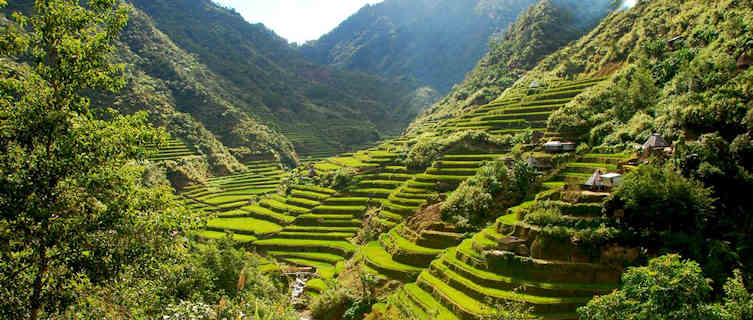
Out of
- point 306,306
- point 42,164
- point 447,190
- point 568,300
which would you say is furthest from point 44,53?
point 447,190

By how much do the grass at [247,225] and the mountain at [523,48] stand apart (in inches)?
2149

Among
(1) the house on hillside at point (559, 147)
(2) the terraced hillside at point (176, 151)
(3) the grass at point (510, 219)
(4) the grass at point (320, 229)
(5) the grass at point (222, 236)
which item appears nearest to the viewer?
(3) the grass at point (510, 219)

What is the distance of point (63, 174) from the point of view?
8531mm

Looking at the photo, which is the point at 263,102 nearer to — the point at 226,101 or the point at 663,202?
the point at 226,101

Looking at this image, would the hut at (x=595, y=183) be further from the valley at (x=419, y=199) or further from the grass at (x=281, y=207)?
Result: the grass at (x=281, y=207)

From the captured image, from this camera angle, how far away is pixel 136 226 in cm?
908

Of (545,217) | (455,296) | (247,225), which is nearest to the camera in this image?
(455,296)

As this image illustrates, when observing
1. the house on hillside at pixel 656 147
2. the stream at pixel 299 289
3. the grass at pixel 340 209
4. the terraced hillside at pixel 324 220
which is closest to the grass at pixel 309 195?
the terraced hillside at pixel 324 220

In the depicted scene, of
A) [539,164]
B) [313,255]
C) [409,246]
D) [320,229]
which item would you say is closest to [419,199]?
[409,246]

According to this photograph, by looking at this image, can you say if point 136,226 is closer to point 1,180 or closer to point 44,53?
point 1,180

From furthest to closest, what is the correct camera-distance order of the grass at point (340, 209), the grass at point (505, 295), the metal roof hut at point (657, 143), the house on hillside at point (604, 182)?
the grass at point (340, 209), the metal roof hut at point (657, 143), the house on hillside at point (604, 182), the grass at point (505, 295)

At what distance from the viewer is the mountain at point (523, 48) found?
10394 centimetres

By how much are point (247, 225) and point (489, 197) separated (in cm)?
3800

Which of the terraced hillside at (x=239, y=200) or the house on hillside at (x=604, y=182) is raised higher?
the house on hillside at (x=604, y=182)
